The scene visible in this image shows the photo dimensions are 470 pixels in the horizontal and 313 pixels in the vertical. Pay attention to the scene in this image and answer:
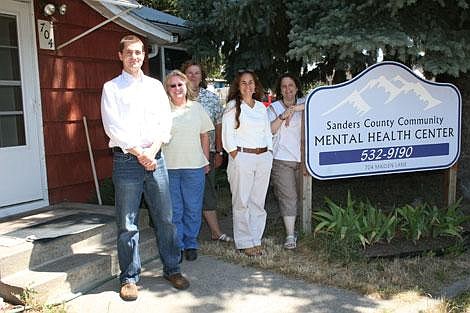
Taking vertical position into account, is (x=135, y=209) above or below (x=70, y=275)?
above

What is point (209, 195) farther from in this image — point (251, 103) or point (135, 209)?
point (135, 209)

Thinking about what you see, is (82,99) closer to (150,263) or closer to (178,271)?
(150,263)

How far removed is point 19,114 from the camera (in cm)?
492

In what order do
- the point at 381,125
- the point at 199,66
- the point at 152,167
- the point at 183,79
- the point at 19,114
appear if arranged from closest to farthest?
the point at 152,167
the point at 183,79
the point at 199,66
the point at 381,125
the point at 19,114

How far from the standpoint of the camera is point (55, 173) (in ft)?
17.4

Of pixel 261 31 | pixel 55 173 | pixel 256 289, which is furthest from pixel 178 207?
pixel 261 31

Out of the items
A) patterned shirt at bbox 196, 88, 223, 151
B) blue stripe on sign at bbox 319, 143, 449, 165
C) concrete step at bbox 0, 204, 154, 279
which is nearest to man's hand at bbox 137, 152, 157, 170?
concrete step at bbox 0, 204, 154, 279

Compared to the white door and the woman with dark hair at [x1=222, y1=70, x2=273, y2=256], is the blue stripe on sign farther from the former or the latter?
the white door

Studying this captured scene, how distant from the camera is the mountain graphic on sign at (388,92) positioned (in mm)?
4691

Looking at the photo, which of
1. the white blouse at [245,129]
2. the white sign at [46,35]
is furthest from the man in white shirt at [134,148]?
the white sign at [46,35]

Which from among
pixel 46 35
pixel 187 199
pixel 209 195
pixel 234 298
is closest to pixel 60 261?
pixel 187 199

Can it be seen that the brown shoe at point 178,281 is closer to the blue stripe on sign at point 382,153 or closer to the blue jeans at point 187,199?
the blue jeans at point 187,199

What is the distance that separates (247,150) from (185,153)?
0.54 metres

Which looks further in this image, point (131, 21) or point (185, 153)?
point (131, 21)
